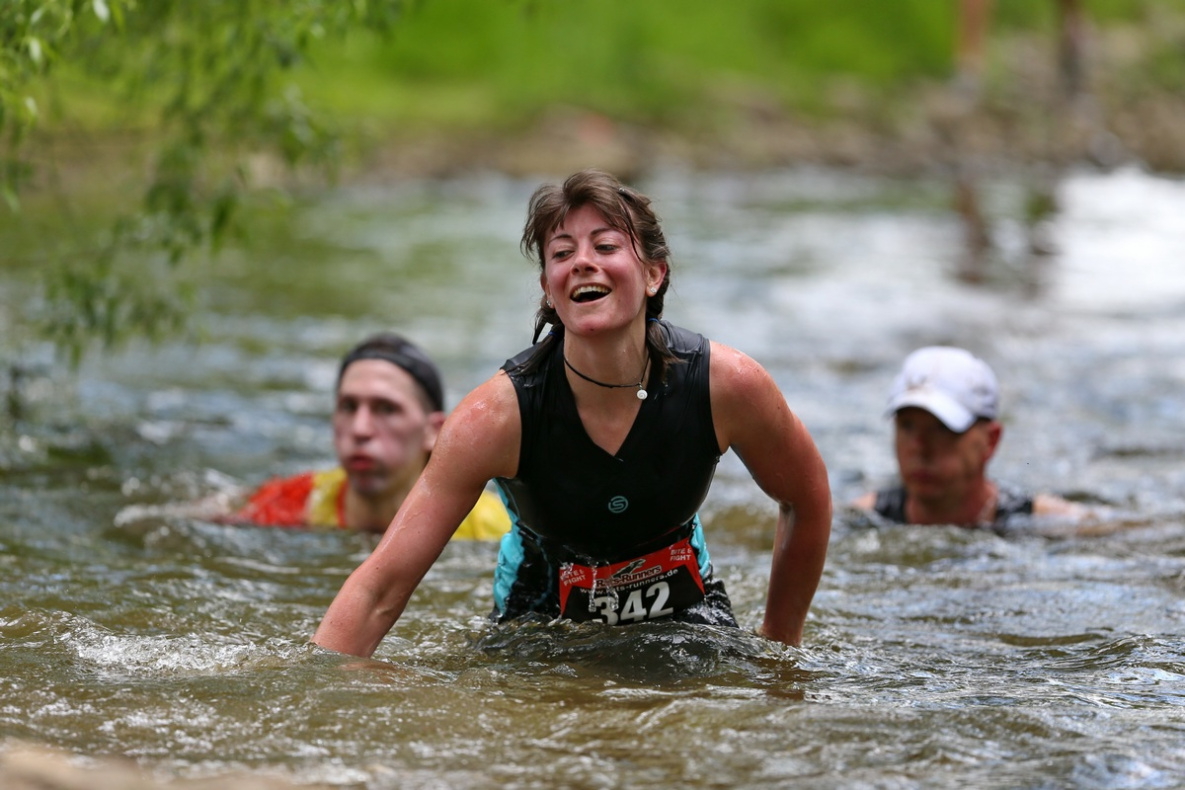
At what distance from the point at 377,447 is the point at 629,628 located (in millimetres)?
2392

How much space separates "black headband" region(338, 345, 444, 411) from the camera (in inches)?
282

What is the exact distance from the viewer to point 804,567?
15.7ft

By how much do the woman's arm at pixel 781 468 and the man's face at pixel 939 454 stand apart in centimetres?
240

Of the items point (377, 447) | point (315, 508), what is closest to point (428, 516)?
point (377, 447)

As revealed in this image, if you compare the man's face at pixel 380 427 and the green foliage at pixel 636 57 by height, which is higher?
the green foliage at pixel 636 57

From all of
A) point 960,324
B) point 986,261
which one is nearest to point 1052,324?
point 960,324

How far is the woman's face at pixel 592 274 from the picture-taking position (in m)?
4.25

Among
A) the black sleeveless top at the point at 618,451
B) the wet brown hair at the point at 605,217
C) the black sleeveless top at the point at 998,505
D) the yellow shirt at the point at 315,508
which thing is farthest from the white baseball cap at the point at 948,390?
the wet brown hair at the point at 605,217

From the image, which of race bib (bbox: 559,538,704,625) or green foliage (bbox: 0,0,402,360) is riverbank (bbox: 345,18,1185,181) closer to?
green foliage (bbox: 0,0,402,360)

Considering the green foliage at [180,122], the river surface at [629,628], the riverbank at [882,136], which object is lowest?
the river surface at [629,628]

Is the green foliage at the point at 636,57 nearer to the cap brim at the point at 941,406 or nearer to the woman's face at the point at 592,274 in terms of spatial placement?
the cap brim at the point at 941,406

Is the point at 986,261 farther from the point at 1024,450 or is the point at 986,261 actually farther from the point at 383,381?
the point at 383,381

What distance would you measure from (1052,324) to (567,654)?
33.7 ft

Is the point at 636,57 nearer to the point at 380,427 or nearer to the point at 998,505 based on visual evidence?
the point at 998,505
